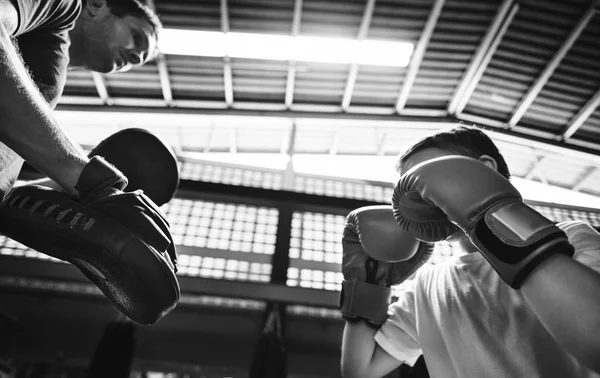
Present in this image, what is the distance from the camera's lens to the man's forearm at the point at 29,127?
93cm

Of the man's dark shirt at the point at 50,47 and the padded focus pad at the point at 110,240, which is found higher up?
the man's dark shirt at the point at 50,47

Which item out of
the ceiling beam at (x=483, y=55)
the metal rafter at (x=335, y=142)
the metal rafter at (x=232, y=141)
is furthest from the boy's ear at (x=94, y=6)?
the metal rafter at (x=335, y=142)

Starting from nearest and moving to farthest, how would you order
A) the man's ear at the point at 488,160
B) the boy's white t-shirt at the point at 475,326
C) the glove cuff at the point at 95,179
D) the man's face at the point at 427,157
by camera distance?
the glove cuff at the point at 95,179 < the boy's white t-shirt at the point at 475,326 < the man's ear at the point at 488,160 < the man's face at the point at 427,157

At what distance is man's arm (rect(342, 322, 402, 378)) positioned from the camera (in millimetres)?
1785

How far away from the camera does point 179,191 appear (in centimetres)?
300

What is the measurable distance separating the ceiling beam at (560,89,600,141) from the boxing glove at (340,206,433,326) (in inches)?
412

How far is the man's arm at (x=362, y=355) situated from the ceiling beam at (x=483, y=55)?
8718mm

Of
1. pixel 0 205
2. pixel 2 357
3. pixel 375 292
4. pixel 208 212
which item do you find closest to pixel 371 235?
pixel 375 292

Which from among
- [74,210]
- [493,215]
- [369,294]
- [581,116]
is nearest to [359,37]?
[581,116]

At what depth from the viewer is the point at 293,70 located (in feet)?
29.5

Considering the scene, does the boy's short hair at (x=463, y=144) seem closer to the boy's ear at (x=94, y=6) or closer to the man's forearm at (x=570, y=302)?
the man's forearm at (x=570, y=302)

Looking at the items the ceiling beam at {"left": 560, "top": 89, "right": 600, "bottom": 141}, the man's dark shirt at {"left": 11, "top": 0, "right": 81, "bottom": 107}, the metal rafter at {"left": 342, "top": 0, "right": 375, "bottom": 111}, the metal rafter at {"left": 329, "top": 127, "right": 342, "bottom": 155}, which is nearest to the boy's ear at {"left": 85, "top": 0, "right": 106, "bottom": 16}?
the man's dark shirt at {"left": 11, "top": 0, "right": 81, "bottom": 107}

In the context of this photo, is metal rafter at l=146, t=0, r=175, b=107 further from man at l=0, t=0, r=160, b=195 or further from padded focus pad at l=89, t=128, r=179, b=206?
padded focus pad at l=89, t=128, r=179, b=206

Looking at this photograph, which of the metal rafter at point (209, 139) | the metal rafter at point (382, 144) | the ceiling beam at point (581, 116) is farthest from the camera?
the metal rafter at point (382, 144)
